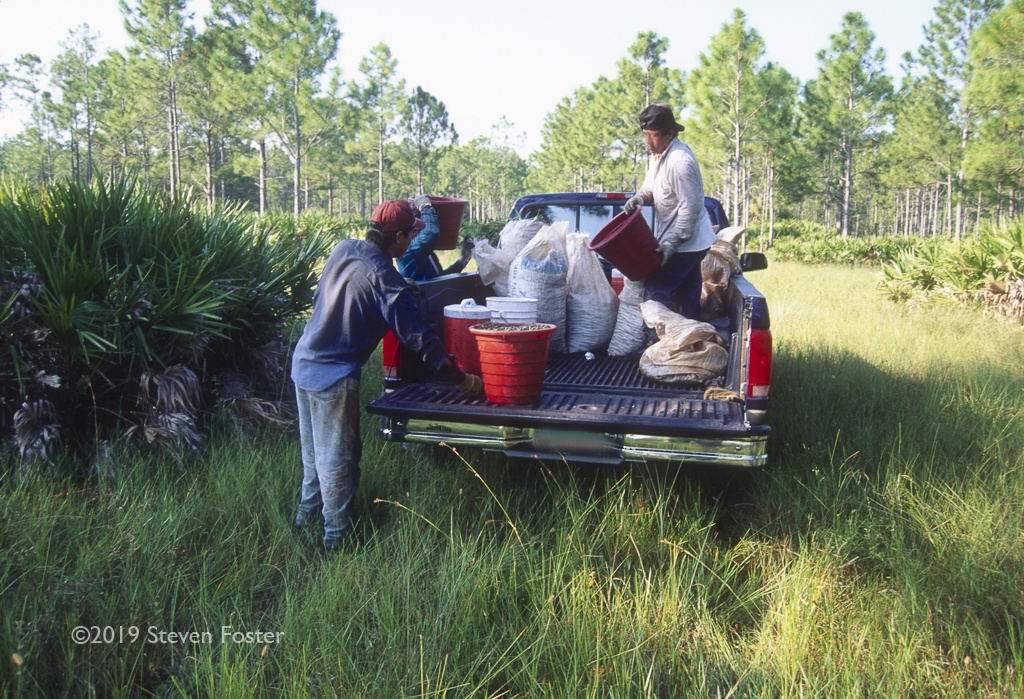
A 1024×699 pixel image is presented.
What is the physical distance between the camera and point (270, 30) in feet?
141

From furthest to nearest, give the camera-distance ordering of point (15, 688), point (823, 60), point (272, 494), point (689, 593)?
point (823, 60), point (272, 494), point (689, 593), point (15, 688)

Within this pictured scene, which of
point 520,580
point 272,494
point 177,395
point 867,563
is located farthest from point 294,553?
point 867,563

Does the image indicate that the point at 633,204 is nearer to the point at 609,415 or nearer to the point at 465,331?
the point at 465,331

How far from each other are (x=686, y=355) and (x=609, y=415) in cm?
89

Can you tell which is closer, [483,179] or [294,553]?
[294,553]

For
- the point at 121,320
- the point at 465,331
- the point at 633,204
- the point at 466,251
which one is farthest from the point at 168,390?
the point at 633,204

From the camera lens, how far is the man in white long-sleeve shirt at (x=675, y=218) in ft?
15.4

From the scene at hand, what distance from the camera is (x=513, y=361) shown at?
3.32 meters

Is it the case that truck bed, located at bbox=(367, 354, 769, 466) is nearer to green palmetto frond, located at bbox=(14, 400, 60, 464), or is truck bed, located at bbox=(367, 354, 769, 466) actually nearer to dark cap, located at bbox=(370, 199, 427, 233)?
dark cap, located at bbox=(370, 199, 427, 233)

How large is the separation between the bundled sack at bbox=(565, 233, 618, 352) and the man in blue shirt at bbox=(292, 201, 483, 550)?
5.22ft

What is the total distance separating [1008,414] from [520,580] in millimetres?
3586

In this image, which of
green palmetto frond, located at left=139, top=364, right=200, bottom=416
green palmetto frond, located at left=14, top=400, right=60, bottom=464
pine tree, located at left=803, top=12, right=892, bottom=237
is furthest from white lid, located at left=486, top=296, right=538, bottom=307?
pine tree, located at left=803, top=12, right=892, bottom=237

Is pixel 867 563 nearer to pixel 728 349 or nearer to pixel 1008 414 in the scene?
pixel 728 349

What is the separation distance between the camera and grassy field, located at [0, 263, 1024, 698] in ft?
7.83
